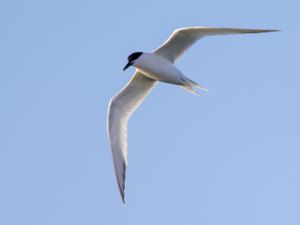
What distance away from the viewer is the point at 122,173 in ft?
47.0

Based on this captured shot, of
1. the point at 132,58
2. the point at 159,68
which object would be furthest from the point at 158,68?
the point at 132,58

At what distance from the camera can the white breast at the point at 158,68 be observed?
538 inches

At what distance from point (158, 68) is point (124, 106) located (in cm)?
182

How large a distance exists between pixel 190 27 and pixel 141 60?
1.32 meters

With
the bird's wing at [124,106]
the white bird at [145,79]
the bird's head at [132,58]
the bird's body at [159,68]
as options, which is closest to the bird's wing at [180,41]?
the white bird at [145,79]

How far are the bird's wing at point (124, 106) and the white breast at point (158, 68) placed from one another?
3.33 feet

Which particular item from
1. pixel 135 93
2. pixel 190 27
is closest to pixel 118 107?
pixel 135 93

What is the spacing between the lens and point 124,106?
15188mm

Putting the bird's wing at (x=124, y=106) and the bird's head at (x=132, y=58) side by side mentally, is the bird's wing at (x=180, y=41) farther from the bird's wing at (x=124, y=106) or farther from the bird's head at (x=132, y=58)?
the bird's wing at (x=124, y=106)

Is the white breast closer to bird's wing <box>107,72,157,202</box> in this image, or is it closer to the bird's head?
the bird's head

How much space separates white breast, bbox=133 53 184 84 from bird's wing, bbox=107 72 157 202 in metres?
1.01

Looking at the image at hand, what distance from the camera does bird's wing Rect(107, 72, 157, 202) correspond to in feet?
48.7

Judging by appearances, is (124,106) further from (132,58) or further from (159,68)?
(159,68)

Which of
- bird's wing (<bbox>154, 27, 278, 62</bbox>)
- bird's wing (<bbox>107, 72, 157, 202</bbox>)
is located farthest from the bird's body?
bird's wing (<bbox>107, 72, 157, 202</bbox>)
